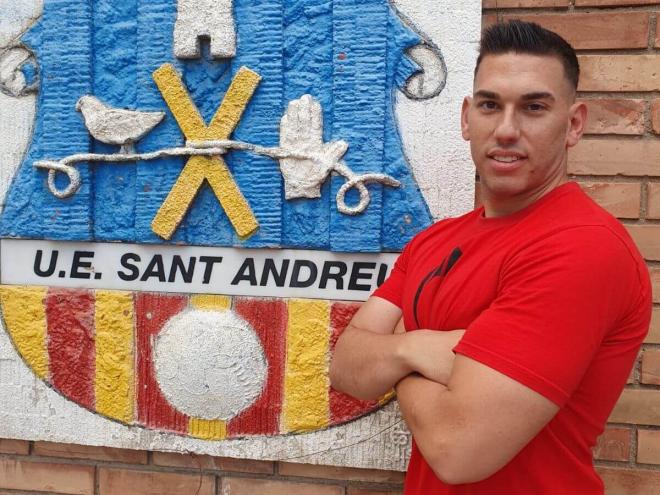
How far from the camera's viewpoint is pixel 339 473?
2.04 m

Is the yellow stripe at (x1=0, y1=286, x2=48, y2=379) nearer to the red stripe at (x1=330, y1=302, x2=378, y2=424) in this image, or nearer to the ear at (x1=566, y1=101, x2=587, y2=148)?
the red stripe at (x1=330, y1=302, x2=378, y2=424)

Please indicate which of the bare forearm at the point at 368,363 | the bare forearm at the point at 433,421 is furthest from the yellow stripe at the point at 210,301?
the bare forearm at the point at 433,421

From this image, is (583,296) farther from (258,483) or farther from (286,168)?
(258,483)

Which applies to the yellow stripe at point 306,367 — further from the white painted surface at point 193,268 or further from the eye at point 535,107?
the eye at point 535,107

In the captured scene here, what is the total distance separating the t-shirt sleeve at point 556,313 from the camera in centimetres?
104

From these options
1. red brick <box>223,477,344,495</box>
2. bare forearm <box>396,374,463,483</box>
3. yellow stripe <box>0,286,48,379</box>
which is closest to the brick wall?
red brick <box>223,477,344,495</box>

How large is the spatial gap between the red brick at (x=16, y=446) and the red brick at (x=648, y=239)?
6.62 feet

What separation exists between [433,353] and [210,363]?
99 cm

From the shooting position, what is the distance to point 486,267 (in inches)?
47.6

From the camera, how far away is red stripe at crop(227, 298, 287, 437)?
1.99 metres

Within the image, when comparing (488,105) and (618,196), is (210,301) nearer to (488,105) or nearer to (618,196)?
(488,105)

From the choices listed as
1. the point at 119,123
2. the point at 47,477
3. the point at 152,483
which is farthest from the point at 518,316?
the point at 47,477

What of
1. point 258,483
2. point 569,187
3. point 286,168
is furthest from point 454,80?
point 258,483

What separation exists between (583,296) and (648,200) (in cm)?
91
